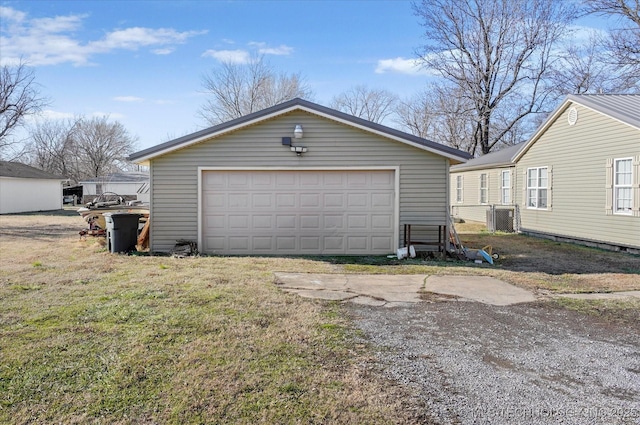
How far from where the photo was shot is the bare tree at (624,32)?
21.2m

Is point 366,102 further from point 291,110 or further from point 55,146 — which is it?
point 291,110

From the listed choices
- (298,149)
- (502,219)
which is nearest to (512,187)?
(502,219)

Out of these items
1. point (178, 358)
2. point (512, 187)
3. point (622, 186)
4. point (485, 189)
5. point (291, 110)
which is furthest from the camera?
point (485, 189)

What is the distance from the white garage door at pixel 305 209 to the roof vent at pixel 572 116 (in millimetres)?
6016

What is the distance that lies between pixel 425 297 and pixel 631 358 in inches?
103

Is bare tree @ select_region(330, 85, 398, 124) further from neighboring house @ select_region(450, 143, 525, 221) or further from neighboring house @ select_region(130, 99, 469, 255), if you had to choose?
neighboring house @ select_region(130, 99, 469, 255)

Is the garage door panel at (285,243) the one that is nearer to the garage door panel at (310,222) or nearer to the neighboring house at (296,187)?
the neighboring house at (296,187)

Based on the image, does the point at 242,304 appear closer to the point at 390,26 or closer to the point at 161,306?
the point at 161,306

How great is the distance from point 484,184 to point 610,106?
27.9 feet

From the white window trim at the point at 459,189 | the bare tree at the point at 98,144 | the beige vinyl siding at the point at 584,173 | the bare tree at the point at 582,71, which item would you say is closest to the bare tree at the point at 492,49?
the bare tree at the point at 582,71

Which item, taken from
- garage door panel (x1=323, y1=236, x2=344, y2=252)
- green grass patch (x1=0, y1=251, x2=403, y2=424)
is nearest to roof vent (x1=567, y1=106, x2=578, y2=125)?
garage door panel (x1=323, y1=236, x2=344, y2=252)

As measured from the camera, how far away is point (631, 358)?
13.0 ft

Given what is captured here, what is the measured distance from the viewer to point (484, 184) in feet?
64.5

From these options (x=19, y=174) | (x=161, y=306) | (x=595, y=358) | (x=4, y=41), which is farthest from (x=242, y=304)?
(x=19, y=174)
